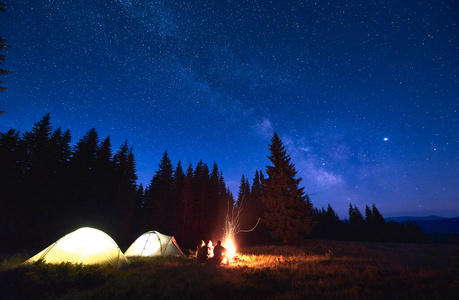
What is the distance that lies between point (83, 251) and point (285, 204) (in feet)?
65.2

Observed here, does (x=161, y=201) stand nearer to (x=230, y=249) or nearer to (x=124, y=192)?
(x=124, y=192)

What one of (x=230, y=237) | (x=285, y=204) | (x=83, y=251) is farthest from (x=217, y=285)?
(x=230, y=237)

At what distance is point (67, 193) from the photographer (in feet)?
74.9

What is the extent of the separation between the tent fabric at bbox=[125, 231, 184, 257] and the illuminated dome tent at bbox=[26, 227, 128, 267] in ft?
13.3

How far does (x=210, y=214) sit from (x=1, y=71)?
3799 centimetres

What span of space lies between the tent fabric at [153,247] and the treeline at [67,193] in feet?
43.3

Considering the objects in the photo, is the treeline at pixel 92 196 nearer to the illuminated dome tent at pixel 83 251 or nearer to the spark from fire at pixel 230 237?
the spark from fire at pixel 230 237

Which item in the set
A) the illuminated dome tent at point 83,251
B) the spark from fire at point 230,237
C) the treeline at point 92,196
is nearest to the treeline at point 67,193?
the treeline at point 92,196

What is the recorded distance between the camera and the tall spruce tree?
22703 millimetres

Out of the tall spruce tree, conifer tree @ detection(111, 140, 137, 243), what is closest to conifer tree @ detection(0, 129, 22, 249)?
conifer tree @ detection(111, 140, 137, 243)

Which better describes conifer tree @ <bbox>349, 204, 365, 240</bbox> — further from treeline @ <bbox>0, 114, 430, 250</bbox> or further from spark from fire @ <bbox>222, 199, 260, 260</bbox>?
treeline @ <bbox>0, 114, 430, 250</bbox>

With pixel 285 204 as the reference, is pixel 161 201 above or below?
above

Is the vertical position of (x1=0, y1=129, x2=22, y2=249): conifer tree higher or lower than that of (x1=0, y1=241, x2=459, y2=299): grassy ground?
higher

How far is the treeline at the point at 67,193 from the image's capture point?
20.1 metres
